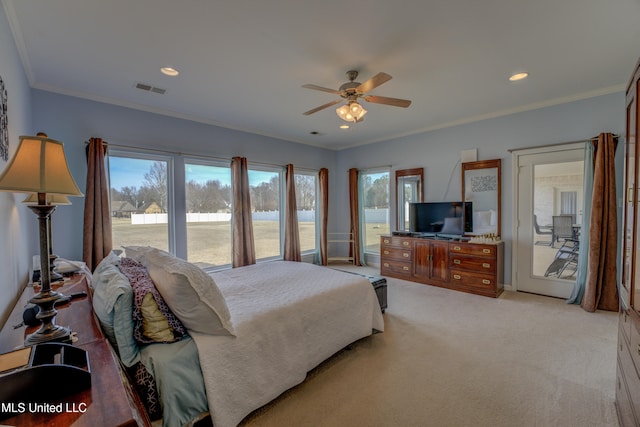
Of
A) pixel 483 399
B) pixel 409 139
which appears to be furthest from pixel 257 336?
pixel 409 139

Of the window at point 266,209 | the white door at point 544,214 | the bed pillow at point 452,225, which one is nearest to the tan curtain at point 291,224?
the window at point 266,209

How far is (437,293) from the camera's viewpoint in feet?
13.5

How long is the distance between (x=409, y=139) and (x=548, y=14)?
329cm

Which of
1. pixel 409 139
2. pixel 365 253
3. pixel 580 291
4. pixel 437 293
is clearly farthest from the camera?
pixel 365 253

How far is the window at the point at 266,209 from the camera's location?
5.19m

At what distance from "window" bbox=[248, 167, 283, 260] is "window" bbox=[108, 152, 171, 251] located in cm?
149

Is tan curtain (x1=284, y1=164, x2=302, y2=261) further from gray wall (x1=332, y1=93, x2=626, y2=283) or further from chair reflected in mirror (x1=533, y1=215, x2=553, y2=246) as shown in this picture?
chair reflected in mirror (x1=533, y1=215, x2=553, y2=246)

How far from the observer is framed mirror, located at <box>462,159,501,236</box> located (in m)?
4.29

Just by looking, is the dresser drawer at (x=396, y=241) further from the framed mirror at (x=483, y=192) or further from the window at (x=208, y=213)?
the window at (x=208, y=213)

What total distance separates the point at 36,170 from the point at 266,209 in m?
4.22

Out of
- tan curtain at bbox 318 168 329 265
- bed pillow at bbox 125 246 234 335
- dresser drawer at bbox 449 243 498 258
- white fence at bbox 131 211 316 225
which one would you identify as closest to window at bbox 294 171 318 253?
white fence at bbox 131 211 316 225

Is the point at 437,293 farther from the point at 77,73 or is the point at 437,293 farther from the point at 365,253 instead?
the point at 77,73

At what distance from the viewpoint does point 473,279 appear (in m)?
4.06

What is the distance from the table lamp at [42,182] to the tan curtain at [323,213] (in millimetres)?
4943
